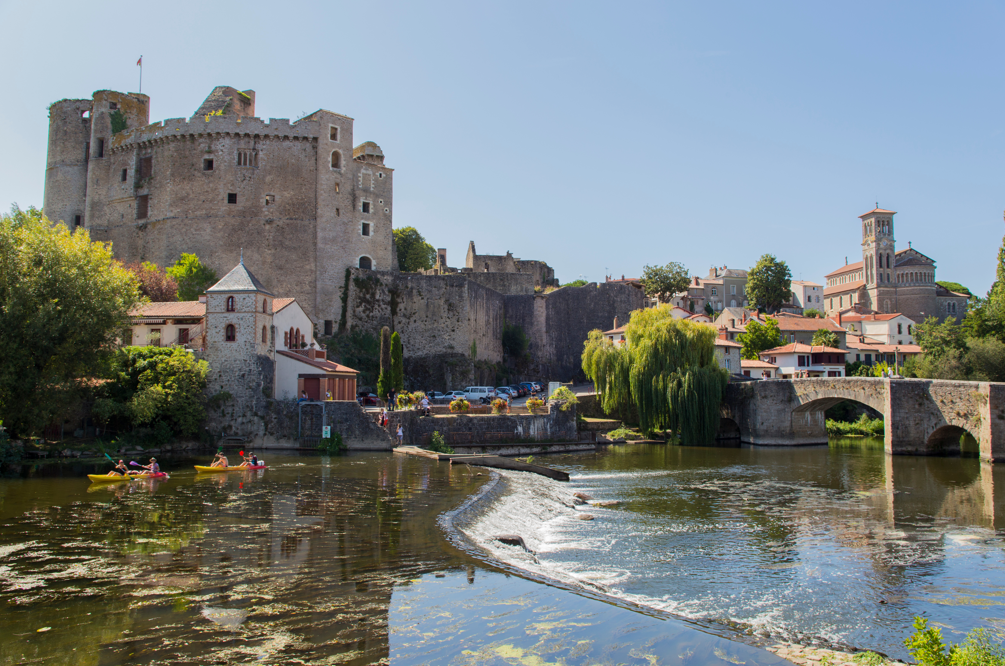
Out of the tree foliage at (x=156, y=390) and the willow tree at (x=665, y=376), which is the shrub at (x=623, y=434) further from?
the tree foliage at (x=156, y=390)

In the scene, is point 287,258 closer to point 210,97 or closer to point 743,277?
point 210,97

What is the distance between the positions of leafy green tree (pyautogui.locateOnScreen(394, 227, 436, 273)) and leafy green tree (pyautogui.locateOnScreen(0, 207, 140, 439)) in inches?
1498

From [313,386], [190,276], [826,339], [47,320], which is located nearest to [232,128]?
[190,276]

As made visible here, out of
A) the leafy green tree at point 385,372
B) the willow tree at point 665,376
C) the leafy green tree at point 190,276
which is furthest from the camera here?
the leafy green tree at point 190,276

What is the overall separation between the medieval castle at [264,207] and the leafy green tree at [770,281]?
3437 centimetres

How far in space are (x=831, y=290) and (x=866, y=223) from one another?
10.5 metres

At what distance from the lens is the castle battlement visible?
149 ft

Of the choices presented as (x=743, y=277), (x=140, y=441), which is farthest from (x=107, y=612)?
(x=743, y=277)

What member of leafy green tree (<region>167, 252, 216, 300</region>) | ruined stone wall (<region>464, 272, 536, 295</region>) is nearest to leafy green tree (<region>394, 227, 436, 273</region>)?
ruined stone wall (<region>464, 272, 536, 295</region>)

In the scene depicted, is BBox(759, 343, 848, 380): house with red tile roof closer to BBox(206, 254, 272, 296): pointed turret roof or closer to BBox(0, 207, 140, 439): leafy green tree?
BBox(206, 254, 272, 296): pointed turret roof

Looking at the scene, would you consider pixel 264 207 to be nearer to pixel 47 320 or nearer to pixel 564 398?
pixel 47 320

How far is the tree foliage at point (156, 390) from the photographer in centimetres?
2842

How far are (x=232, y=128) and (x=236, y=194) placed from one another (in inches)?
165

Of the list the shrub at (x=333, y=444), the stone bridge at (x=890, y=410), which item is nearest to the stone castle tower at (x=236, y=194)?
the shrub at (x=333, y=444)
